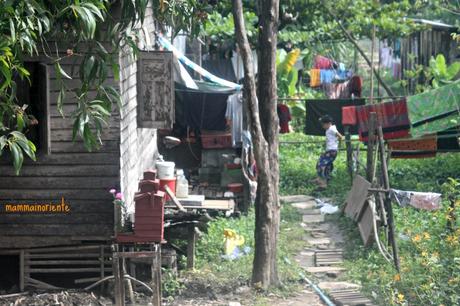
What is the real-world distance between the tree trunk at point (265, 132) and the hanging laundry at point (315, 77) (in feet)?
49.4

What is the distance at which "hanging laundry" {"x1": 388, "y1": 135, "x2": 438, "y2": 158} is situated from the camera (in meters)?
14.7

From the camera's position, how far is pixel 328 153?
15.5m

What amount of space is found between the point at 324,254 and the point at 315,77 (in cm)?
1366

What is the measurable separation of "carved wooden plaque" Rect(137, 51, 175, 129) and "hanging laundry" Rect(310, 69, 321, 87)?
1390 centimetres

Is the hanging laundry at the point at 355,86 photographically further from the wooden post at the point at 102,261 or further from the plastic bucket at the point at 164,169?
the wooden post at the point at 102,261

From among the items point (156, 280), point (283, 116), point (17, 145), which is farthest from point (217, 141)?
point (17, 145)

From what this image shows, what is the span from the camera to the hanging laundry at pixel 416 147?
14.7 metres

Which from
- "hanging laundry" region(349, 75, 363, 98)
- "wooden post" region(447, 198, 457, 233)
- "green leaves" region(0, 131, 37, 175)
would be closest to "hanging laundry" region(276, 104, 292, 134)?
"hanging laundry" region(349, 75, 363, 98)

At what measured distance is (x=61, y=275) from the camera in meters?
10.4

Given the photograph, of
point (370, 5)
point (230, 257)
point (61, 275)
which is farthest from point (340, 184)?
point (370, 5)

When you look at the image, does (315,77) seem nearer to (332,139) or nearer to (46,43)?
(332,139)

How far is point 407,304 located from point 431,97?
6.13 m

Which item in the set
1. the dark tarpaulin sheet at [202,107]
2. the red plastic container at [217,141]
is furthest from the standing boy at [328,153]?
the dark tarpaulin sheet at [202,107]

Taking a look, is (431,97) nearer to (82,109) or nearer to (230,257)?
(230,257)
